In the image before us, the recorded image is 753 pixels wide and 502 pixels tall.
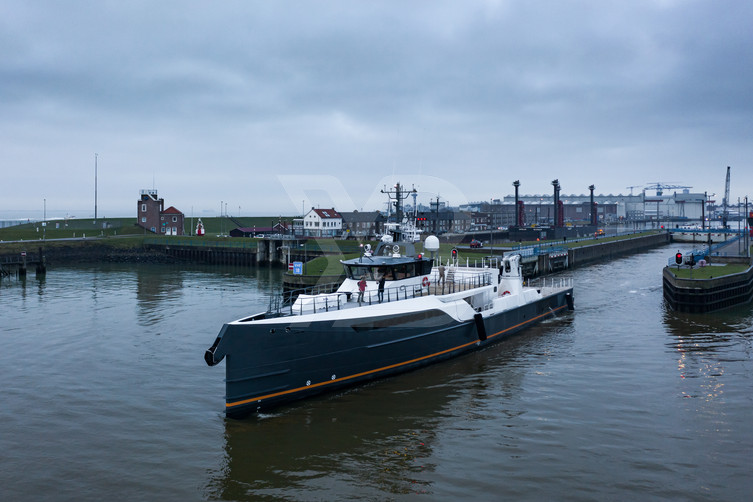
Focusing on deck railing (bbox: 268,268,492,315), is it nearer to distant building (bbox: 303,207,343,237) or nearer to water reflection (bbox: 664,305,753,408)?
water reflection (bbox: 664,305,753,408)

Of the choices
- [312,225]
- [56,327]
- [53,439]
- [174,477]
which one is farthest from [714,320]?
[312,225]

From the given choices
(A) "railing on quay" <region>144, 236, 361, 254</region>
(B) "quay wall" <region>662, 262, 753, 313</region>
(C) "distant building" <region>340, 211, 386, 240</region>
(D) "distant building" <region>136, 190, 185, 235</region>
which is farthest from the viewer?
(C) "distant building" <region>340, 211, 386, 240</region>

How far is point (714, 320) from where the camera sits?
3750 cm

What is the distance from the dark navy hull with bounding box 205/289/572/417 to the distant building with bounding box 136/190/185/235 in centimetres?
9230

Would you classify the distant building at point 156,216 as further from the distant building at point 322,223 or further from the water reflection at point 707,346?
the water reflection at point 707,346

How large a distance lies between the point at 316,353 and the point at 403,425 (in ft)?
14.1

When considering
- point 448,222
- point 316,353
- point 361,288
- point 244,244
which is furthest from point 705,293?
point 448,222

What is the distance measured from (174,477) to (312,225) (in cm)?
10328

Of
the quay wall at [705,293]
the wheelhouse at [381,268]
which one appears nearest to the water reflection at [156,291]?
the wheelhouse at [381,268]

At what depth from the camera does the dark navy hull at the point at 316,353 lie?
19469 mm

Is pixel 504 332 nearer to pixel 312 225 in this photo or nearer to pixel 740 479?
pixel 740 479

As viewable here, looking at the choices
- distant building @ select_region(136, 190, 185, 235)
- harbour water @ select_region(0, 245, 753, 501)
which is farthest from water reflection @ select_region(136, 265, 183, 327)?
distant building @ select_region(136, 190, 185, 235)

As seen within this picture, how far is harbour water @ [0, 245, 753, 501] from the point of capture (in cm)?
1560

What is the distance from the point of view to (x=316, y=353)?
21062 millimetres
